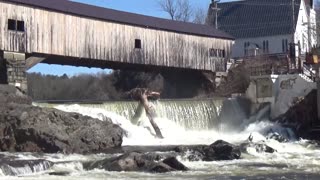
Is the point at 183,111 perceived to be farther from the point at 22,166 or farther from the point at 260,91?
the point at 22,166

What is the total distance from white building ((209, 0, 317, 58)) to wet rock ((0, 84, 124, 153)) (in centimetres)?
3625

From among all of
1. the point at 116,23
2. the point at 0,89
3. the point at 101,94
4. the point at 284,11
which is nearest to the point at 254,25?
the point at 284,11

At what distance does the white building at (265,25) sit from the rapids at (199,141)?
84.0 ft

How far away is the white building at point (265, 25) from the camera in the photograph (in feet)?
208

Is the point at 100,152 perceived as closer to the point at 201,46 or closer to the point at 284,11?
the point at 201,46

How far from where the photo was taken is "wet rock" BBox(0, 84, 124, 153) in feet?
81.4

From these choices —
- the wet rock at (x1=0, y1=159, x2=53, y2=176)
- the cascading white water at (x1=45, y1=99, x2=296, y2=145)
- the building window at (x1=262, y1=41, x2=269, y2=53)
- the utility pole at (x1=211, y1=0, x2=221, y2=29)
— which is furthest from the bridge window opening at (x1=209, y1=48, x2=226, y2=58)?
the wet rock at (x1=0, y1=159, x2=53, y2=176)

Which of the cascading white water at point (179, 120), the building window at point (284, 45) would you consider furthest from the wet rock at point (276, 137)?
the building window at point (284, 45)

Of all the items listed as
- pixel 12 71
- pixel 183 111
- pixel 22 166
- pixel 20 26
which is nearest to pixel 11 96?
pixel 12 71

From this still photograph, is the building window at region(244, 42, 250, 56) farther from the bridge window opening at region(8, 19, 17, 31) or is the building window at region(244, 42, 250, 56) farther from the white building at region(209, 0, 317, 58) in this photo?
the bridge window opening at region(8, 19, 17, 31)

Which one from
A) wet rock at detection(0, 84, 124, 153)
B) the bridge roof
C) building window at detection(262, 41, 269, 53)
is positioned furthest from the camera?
building window at detection(262, 41, 269, 53)

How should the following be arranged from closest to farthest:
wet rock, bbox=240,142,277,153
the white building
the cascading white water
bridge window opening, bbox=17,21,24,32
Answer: wet rock, bbox=240,142,277,153 < the cascading white water < bridge window opening, bbox=17,21,24,32 < the white building

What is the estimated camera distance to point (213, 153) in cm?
2408

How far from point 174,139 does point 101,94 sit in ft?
137
